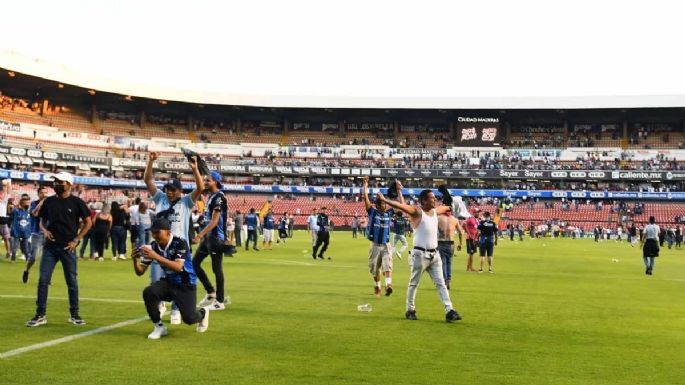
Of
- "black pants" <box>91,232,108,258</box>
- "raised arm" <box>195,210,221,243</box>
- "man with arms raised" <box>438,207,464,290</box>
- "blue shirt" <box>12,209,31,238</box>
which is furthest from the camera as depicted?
"black pants" <box>91,232,108,258</box>

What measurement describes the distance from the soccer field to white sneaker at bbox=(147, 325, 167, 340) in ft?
0.44

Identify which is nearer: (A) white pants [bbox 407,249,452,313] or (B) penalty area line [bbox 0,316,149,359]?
(B) penalty area line [bbox 0,316,149,359]

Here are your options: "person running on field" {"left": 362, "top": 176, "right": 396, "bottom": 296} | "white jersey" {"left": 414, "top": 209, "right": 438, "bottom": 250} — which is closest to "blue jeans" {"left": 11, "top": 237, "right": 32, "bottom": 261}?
"person running on field" {"left": 362, "top": 176, "right": 396, "bottom": 296}

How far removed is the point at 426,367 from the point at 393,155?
77.9 metres

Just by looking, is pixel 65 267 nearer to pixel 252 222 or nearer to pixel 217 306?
pixel 217 306

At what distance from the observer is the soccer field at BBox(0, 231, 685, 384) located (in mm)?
6613

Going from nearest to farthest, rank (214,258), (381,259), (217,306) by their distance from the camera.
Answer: (217,306) → (214,258) → (381,259)

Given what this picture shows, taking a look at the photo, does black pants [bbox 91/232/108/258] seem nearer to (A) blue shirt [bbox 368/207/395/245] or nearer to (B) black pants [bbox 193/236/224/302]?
(A) blue shirt [bbox 368/207/395/245]

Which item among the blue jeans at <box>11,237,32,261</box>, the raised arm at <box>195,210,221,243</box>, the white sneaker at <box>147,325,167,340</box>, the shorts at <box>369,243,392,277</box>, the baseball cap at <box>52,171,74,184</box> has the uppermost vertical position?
the baseball cap at <box>52,171,74,184</box>

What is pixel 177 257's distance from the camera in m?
8.30

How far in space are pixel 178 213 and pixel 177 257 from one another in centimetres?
100

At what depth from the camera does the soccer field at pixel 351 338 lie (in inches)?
260

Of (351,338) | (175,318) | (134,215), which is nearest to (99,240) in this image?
(134,215)

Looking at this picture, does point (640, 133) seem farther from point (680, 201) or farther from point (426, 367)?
point (426, 367)
